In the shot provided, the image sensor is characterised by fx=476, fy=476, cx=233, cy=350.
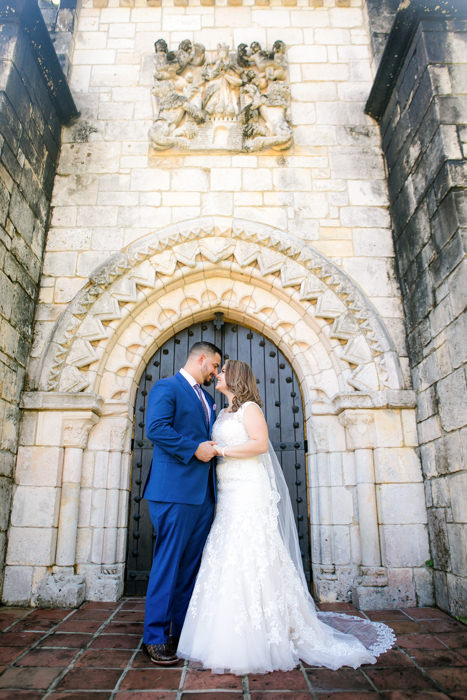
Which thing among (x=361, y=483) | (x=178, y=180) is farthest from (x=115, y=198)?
(x=361, y=483)

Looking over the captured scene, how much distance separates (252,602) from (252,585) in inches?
3.2

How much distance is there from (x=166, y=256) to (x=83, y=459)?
6.29 ft

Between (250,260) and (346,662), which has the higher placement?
(250,260)

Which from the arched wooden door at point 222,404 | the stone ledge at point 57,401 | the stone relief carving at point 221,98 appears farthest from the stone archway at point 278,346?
the stone relief carving at point 221,98

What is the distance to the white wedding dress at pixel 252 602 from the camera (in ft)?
7.84

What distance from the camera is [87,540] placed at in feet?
12.2

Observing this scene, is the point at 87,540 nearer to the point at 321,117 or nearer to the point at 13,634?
the point at 13,634

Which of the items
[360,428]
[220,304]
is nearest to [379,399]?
[360,428]

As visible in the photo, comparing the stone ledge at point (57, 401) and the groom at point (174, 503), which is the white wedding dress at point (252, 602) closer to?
the groom at point (174, 503)

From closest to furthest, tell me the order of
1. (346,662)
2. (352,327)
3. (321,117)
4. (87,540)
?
(346,662), (87,540), (352,327), (321,117)

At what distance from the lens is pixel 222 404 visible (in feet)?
14.1

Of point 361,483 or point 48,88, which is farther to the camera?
point 48,88

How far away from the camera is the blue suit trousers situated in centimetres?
257

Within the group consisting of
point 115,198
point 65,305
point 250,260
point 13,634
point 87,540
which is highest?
point 115,198
